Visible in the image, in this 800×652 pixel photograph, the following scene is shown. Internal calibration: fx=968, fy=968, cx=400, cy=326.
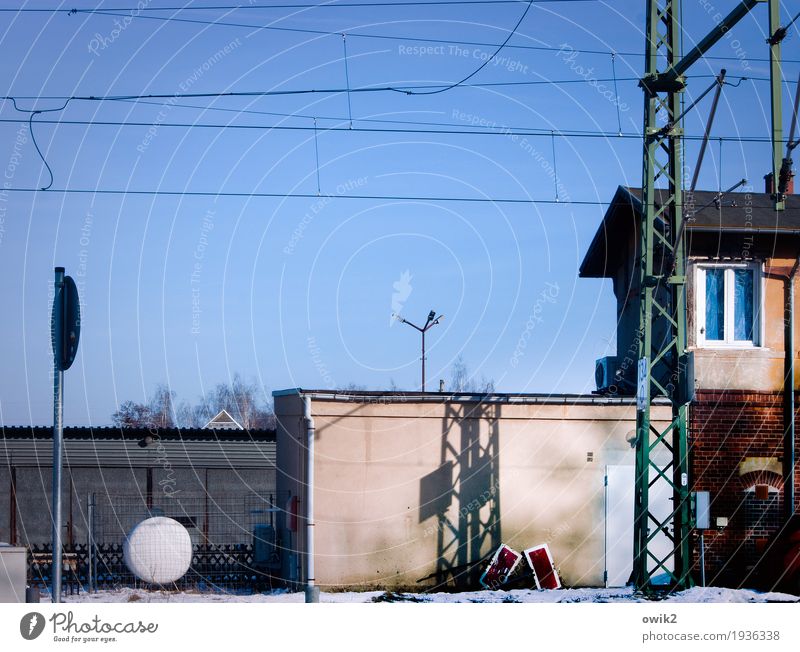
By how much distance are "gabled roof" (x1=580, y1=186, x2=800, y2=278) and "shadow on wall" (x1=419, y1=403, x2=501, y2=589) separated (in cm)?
625

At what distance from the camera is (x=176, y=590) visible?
20453mm

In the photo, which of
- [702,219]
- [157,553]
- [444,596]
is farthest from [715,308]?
[157,553]

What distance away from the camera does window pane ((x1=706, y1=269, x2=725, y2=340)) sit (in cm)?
2169

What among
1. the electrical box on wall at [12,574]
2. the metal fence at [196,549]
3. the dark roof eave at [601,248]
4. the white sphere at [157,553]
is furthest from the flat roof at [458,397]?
the electrical box on wall at [12,574]

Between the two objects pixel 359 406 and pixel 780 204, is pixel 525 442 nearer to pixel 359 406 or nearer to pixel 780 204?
pixel 359 406

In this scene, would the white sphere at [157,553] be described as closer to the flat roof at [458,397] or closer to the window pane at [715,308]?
the flat roof at [458,397]

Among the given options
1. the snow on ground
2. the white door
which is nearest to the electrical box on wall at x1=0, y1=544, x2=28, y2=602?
the snow on ground

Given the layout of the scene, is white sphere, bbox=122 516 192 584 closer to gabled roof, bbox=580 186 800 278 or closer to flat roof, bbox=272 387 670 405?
flat roof, bbox=272 387 670 405

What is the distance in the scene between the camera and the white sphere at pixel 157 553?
66.3 ft

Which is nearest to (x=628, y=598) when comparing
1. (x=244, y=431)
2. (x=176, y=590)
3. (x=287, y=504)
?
(x=287, y=504)

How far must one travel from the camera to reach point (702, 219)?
2152 centimetres

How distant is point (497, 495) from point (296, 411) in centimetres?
480

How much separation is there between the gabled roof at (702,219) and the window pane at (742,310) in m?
1.25

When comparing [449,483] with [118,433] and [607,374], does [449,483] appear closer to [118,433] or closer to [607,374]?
[607,374]
